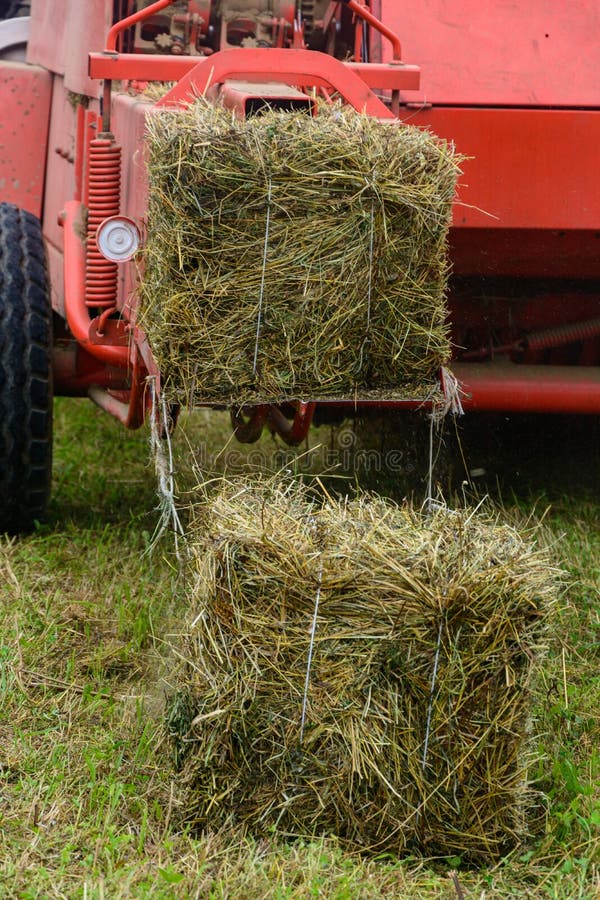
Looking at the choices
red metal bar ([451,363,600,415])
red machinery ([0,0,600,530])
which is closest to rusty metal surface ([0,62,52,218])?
red machinery ([0,0,600,530])

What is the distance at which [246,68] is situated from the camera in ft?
11.4

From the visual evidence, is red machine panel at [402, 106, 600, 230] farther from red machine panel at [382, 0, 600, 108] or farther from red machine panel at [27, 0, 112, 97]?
red machine panel at [27, 0, 112, 97]

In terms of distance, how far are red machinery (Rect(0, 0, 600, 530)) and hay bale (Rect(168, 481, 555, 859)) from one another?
1060 mm

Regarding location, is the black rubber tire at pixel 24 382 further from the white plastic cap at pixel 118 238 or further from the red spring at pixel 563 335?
the red spring at pixel 563 335

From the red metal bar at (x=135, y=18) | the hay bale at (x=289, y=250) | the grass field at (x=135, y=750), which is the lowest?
the grass field at (x=135, y=750)

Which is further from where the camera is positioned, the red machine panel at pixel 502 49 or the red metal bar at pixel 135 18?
the red machine panel at pixel 502 49

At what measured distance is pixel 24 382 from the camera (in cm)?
419

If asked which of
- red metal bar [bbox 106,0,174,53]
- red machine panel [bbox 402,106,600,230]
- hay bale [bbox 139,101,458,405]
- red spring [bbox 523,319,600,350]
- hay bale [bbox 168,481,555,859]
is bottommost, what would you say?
hay bale [bbox 168,481,555,859]

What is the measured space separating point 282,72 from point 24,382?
1.36 metres

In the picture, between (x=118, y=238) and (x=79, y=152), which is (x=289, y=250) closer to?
(x=118, y=238)

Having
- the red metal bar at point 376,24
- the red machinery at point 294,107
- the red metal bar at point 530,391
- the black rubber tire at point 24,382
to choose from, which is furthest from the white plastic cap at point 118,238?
the red metal bar at point 530,391

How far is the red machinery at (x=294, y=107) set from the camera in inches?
145

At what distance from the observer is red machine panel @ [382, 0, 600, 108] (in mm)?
4156

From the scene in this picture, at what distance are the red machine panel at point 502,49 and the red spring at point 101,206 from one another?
1.03 meters
